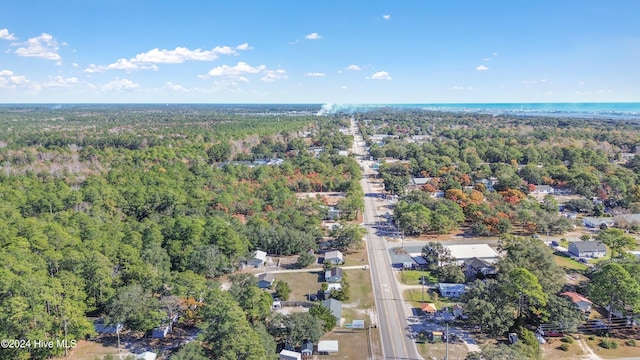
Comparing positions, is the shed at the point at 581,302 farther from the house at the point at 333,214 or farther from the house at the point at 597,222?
the house at the point at 333,214

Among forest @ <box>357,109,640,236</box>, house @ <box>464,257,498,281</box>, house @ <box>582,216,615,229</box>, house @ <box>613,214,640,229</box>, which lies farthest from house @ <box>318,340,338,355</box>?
house @ <box>613,214,640,229</box>

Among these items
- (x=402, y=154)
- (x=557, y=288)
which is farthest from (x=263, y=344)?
(x=402, y=154)

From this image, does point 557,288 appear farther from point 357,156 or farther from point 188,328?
point 357,156

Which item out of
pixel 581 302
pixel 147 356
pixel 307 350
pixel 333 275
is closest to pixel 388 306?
pixel 333 275

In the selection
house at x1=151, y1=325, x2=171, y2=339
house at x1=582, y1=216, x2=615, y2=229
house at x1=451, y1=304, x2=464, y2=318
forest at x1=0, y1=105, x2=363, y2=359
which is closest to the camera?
forest at x1=0, y1=105, x2=363, y2=359

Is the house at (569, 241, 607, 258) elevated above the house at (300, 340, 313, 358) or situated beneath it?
elevated above

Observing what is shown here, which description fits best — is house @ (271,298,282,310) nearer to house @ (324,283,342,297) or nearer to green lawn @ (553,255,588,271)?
→ house @ (324,283,342,297)
